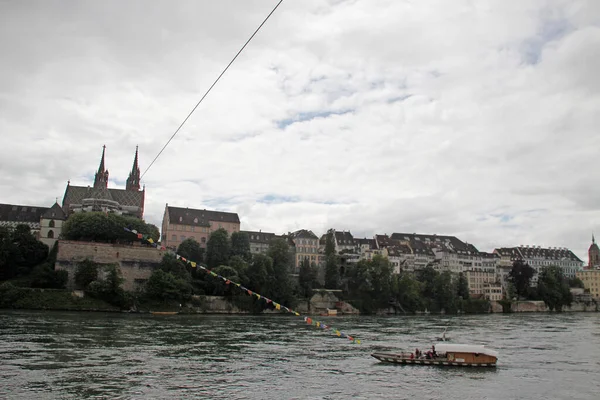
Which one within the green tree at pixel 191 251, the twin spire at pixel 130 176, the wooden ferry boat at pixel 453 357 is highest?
the twin spire at pixel 130 176

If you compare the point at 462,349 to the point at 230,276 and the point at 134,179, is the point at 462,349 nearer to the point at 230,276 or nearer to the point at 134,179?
the point at 230,276

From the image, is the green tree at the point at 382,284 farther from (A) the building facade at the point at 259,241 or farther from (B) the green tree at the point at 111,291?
(B) the green tree at the point at 111,291

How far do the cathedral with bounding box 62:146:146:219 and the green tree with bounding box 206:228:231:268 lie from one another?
Answer: 62.3ft

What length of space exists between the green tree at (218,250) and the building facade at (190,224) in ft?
43.8

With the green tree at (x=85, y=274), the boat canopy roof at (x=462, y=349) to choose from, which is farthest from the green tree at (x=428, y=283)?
the boat canopy roof at (x=462, y=349)

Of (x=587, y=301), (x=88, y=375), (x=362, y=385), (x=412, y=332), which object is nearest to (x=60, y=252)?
(x=412, y=332)

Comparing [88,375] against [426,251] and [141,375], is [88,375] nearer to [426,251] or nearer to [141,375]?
[141,375]

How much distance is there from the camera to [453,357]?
96.2ft

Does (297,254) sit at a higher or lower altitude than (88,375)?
higher

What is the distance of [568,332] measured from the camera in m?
50.9

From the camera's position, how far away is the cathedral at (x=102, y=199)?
299 feet

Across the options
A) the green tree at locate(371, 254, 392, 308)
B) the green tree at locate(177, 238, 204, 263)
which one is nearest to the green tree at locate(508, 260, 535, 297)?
the green tree at locate(371, 254, 392, 308)

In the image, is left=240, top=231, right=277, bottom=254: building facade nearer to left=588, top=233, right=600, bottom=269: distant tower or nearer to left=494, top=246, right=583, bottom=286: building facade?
left=494, top=246, right=583, bottom=286: building facade

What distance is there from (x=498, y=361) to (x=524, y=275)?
87.1 meters
